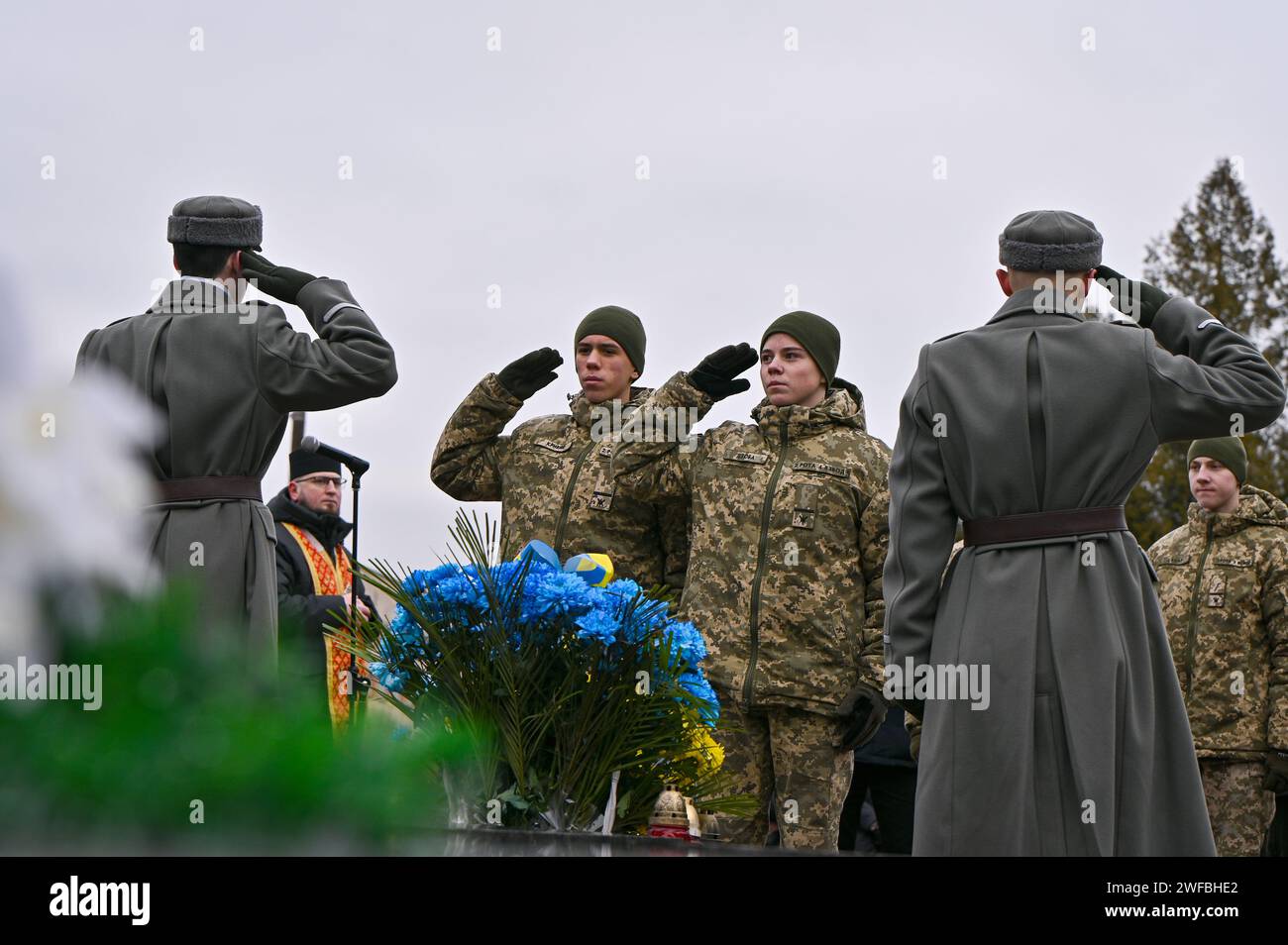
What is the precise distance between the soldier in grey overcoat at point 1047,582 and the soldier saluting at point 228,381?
5.48 feet

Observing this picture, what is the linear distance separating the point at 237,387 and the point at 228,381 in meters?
0.03

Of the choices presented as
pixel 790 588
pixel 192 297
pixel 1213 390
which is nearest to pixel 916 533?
pixel 1213 390

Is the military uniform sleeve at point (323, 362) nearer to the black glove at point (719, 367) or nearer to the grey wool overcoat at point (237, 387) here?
the grey wool overcoat at point (237, 387)

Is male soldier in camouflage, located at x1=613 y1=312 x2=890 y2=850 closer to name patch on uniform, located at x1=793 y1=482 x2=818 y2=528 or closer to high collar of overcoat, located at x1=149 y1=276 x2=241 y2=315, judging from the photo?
name patch on uniform, located at x1=793 y1=482 x2=818 y2=528

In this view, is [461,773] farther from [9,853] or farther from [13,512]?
[13,512]

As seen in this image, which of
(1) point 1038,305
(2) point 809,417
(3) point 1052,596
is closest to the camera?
(3) point 1052,596

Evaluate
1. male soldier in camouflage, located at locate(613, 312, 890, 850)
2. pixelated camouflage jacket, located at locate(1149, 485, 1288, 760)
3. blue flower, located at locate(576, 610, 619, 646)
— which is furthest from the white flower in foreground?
pixelated camouflage jacket, located at locate(1149, 485, 1288, 760)

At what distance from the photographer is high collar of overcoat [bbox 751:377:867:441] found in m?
6.29

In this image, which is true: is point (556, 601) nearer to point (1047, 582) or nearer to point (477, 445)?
point (1047, 582)

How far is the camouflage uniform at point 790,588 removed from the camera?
19.2 feet

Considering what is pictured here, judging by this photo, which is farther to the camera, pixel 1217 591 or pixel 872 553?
pixel 1217 591

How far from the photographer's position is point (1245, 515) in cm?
834

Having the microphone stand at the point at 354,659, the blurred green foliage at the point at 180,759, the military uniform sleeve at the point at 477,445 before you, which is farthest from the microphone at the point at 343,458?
the blurred green foliage at the point at 180,759

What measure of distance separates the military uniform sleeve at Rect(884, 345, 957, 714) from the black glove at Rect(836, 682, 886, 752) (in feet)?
5.60
